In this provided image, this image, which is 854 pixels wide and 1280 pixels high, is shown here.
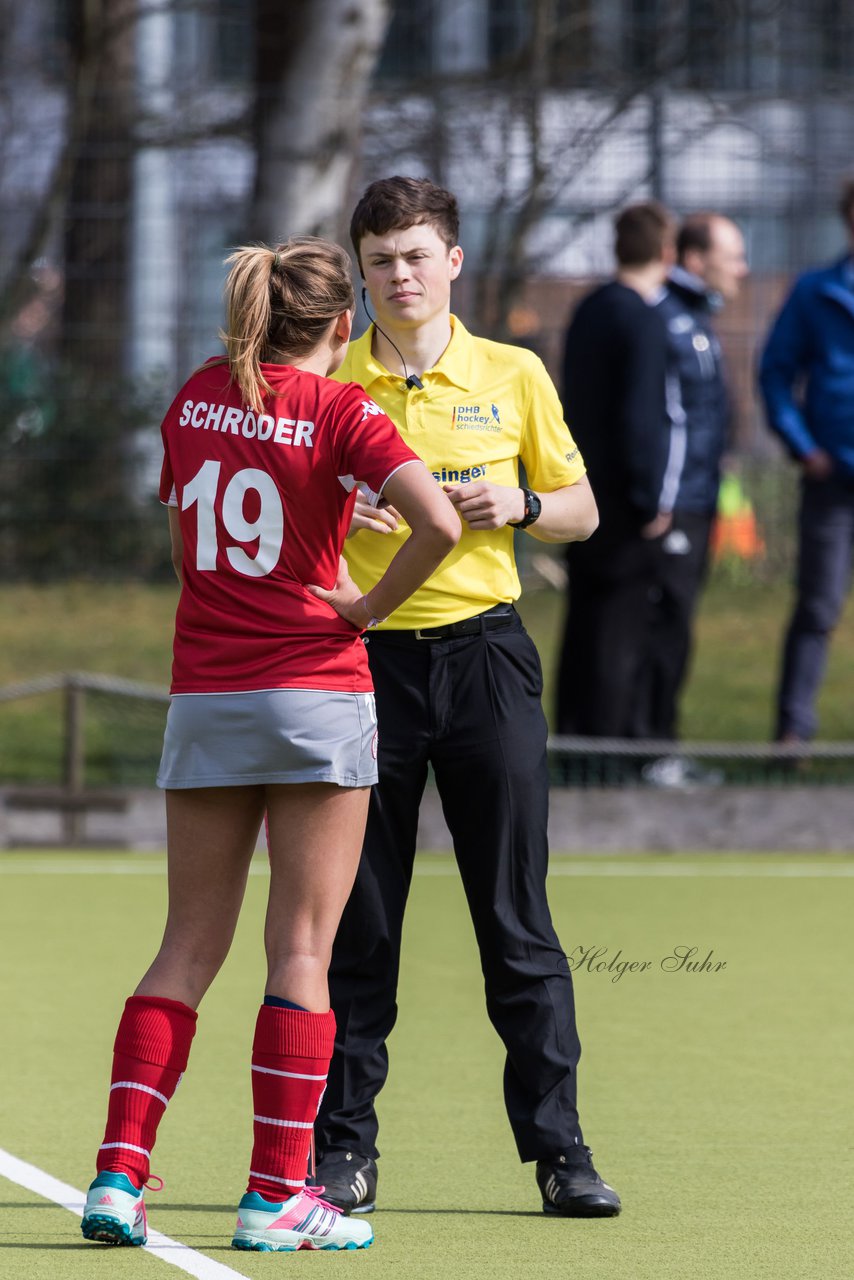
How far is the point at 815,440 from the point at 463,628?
5656mm

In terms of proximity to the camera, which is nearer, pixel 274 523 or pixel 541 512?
pixel 274 523

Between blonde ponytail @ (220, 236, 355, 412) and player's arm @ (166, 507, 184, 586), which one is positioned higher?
blonde ponytail @ (220, 236, 355, 412)

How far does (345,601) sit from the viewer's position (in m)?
4.09

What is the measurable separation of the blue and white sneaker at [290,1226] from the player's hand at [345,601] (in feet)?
3.24

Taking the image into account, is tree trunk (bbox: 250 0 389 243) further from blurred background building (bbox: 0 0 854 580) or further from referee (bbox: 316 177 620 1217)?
referee (bbox: 316 177 620 1217)

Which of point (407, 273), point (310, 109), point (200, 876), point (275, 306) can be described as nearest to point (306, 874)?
point (200, 876)

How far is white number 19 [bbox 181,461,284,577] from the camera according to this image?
4.04 m

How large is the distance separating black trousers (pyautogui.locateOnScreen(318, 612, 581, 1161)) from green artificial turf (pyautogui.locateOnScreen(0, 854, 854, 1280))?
0.70ft

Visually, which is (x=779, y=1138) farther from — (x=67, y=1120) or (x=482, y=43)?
(x=482, y=43)

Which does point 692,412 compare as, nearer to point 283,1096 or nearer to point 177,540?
point 177,540

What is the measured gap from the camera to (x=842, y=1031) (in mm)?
6125

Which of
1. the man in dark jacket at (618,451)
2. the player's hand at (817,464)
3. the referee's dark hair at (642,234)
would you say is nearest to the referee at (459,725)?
the man in dark jacket at (618,451)

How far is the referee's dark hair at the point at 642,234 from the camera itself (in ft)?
29.6

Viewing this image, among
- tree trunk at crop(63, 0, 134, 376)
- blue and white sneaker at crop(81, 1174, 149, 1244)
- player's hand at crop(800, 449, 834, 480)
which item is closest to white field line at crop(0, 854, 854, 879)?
player's hand at crop(800, 449, 834, 480)
